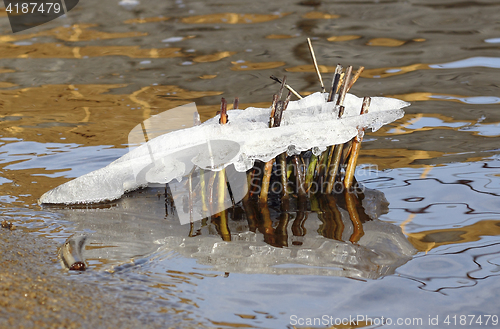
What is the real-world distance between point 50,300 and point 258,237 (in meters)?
1.39

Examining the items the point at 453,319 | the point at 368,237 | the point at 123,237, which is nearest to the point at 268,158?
the point at 368,237

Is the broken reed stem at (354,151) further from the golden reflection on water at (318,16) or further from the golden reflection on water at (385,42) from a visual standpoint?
the golden reflection on water at (318,16)

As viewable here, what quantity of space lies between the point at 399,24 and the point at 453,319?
727 cm

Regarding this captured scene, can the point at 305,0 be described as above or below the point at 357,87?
above

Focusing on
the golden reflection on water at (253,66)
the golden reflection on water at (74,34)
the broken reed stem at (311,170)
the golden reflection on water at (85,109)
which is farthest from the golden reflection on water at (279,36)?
the broken reed stem at (311,170)

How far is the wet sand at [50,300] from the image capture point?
2.24 meters

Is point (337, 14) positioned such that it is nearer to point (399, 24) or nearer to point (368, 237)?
point (399, 24)

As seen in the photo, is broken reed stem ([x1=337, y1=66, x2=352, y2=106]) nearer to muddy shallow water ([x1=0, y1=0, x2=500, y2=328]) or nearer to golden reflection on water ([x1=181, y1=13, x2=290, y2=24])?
muddy shallow water ([x1=0, y1=0, x2=500, y2=328])

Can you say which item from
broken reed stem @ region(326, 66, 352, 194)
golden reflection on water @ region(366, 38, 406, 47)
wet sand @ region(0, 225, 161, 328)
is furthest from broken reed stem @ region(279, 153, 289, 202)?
golden reflection on water @ region(366, 38, 406, 47)

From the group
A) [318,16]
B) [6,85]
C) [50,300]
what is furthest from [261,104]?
[50,300]

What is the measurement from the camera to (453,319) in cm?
258

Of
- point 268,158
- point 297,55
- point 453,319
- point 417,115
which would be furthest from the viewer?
Answer: point 297,55

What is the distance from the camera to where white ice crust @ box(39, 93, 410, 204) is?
329 cm

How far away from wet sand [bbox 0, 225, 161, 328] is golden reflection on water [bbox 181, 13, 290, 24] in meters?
7.18
